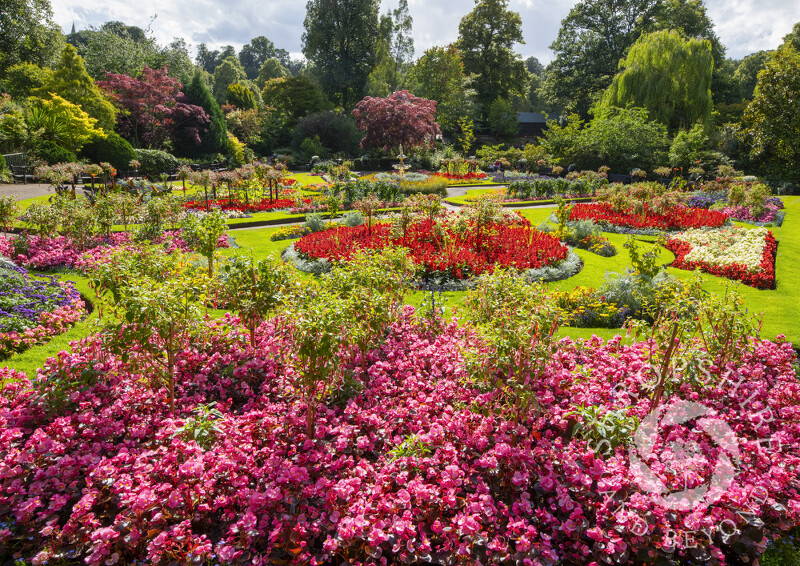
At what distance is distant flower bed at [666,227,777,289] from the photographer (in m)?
9.36

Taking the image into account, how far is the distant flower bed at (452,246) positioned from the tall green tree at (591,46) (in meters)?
38.2

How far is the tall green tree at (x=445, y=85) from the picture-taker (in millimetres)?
42844

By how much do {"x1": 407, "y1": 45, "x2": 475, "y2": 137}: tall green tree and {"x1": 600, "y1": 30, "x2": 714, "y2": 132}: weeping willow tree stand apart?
16163mm

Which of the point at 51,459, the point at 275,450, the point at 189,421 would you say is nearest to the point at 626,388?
the point at 275,450

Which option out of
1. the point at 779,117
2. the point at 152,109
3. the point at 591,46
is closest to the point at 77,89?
the point at 152,109

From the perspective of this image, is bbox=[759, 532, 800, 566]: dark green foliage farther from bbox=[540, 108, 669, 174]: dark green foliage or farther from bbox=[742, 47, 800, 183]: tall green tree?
bbox=[742, 47, 800, 183]: tall green tree

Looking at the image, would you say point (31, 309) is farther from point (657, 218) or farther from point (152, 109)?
point (152, 109)

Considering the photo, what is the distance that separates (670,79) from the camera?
95.5 feet

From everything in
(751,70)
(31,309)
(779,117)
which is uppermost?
(751,70)

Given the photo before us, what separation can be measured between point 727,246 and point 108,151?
96.6 ft

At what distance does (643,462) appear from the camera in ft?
11.8

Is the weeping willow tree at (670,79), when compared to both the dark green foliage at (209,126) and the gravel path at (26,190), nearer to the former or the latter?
the dark green foliage at (209,126)

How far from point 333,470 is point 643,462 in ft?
8.43

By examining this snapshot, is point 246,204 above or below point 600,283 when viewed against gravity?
above
